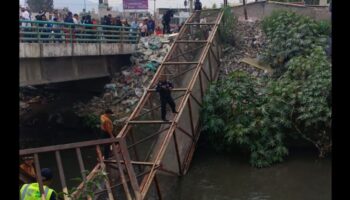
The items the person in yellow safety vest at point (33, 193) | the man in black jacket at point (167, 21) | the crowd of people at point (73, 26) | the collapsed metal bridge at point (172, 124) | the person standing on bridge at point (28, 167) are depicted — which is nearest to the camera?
the person in yellow safety vest at point (33, 193)

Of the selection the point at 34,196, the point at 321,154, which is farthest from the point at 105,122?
the point at 321,154

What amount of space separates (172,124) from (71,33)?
6435 millimetres

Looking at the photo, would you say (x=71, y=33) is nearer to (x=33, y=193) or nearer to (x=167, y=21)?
(x=167, y=21)

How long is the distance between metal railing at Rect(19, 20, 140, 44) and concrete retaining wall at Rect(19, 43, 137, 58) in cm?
19

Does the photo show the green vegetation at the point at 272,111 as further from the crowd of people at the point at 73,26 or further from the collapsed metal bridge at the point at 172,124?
the crowd of people at the point at 73,26

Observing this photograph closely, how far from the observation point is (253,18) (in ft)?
82.5

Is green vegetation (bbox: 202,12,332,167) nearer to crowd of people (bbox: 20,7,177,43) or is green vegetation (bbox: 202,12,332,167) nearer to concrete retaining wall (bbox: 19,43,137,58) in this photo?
concrete retaining wall (bbox: 19,43,137,58)

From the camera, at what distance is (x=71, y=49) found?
17281 mm

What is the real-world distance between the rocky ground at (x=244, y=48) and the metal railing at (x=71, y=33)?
15.6 feet

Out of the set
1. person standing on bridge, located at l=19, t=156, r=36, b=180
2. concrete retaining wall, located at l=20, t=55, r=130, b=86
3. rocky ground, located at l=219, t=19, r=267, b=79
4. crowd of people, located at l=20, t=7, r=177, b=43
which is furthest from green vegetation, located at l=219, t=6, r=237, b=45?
person standing on bridge, located at l=19, t=156, r=36, b=180

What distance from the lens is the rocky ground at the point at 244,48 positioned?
19516 mm

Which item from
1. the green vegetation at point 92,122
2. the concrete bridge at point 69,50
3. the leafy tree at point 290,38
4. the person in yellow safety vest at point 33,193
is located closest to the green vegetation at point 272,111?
the leafy tree at point 290,38

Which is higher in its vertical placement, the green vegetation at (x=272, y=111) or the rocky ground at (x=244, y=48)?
the rocky ground at (x=244, y=48)

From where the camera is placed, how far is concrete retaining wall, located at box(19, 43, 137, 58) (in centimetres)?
1531
